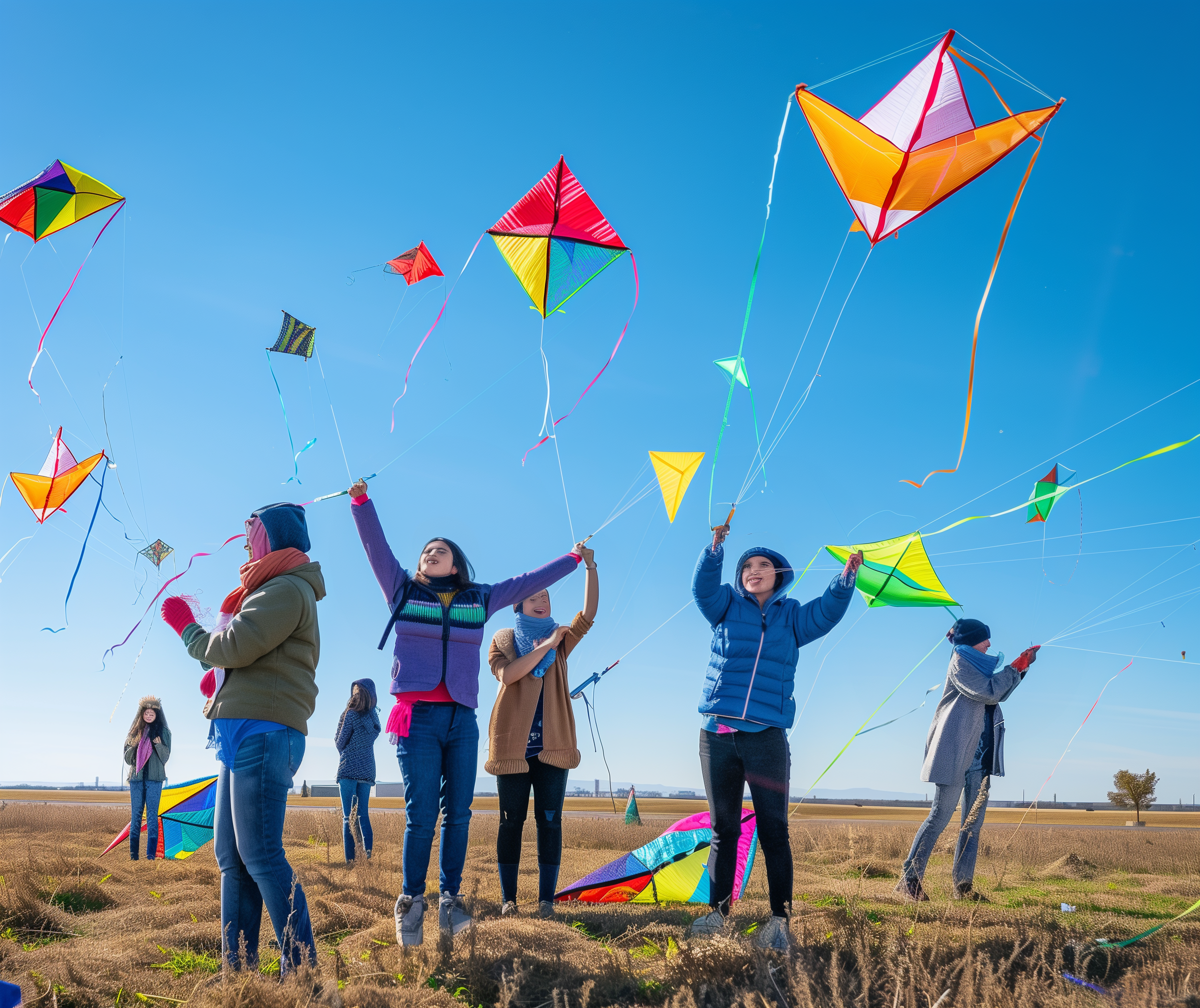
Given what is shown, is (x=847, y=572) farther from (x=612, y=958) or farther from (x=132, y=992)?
(x=132, y=992)

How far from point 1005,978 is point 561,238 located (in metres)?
4.59

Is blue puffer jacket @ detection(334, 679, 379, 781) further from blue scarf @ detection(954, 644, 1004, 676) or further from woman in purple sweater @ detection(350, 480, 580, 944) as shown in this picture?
blue scarf @ detection(954, 644, 1004, 676)

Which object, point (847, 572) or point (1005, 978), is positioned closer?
point (1005, 978)

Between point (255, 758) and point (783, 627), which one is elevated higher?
point (783, 627)

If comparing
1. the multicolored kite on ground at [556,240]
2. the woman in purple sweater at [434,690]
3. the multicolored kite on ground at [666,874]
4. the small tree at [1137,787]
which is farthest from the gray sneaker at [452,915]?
the small tree at [1137,787]

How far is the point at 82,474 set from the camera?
7.82 metres

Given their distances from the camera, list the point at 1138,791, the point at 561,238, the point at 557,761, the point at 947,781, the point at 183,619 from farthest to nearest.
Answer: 1. the point at 1138,791
2. the point at 561,238
3. the point at 947,781
4. the point at 557,761
5. the point at 183,619

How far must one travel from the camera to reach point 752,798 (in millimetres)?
3410

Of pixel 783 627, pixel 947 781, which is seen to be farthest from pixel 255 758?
pixel 947 781

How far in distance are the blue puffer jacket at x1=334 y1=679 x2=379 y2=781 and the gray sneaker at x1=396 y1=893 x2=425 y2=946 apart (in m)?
3.53

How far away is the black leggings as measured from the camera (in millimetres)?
3986

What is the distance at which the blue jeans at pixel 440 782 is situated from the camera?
10.7 ft

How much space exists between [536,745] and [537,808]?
31 centimetres

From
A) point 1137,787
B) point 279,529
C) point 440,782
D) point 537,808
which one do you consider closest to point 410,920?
point 440,782
